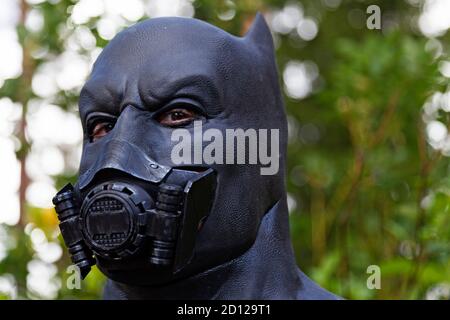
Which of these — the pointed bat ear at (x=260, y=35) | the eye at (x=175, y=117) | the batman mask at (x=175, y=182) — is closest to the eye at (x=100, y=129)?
the batman mask at (x=175, y=182)

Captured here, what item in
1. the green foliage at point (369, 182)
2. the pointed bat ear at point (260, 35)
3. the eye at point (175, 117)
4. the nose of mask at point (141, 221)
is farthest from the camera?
the green foliage at point (369, 182)

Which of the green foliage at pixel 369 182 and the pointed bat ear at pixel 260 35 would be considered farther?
the green foliage at pixel 369 182

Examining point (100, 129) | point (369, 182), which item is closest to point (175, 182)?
point (100, 129)

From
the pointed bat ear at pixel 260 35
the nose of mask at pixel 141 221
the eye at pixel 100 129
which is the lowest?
the nose of mask at pixel 141 221

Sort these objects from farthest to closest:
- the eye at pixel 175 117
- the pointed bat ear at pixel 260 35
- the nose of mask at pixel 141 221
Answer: the pointed bat ear at pixel 260 35, the eye at pixel 175 117, the nose of mask at pixel 141 221

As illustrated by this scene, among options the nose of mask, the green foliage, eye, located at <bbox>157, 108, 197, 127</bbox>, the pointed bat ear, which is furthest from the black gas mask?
the green foliage

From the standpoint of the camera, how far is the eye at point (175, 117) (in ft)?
7.98

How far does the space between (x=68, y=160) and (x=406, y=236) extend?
7.18 ft

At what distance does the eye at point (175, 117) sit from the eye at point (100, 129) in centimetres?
16

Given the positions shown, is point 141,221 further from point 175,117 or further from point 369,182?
point 369,182

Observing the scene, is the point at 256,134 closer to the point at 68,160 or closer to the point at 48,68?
the point at 48,68

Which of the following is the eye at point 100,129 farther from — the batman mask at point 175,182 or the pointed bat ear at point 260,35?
the pointed bat ear at point 260,35

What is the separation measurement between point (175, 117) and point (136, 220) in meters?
0.33
